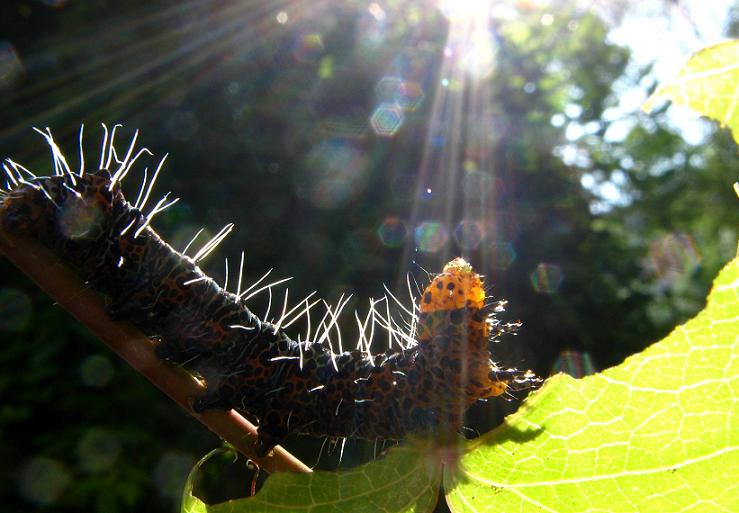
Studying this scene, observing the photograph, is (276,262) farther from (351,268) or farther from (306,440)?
(306,440)

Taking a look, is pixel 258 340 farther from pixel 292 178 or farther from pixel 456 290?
pixel 292 178

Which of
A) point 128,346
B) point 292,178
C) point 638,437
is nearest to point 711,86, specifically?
point 638,437

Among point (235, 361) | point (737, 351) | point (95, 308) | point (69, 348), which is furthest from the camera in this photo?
point (69, 348)

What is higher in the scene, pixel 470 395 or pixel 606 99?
pixel 606 99

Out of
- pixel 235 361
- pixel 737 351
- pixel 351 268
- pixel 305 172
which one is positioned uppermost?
pixel 305 172

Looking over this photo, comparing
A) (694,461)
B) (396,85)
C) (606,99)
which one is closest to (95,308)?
(694,461)

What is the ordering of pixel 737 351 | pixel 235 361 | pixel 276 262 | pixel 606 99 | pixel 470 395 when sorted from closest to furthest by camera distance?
pixel 737 351 → pixel 470 395 → pixel 235 361 → pixel 276 262 → pixel 606 99

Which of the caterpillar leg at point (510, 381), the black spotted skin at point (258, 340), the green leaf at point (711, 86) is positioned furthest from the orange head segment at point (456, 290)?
the green leaf at point (711, 86)

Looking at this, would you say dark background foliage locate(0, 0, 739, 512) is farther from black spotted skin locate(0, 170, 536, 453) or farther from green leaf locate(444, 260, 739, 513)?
green leaf locate(444, 260, 739, 513)
